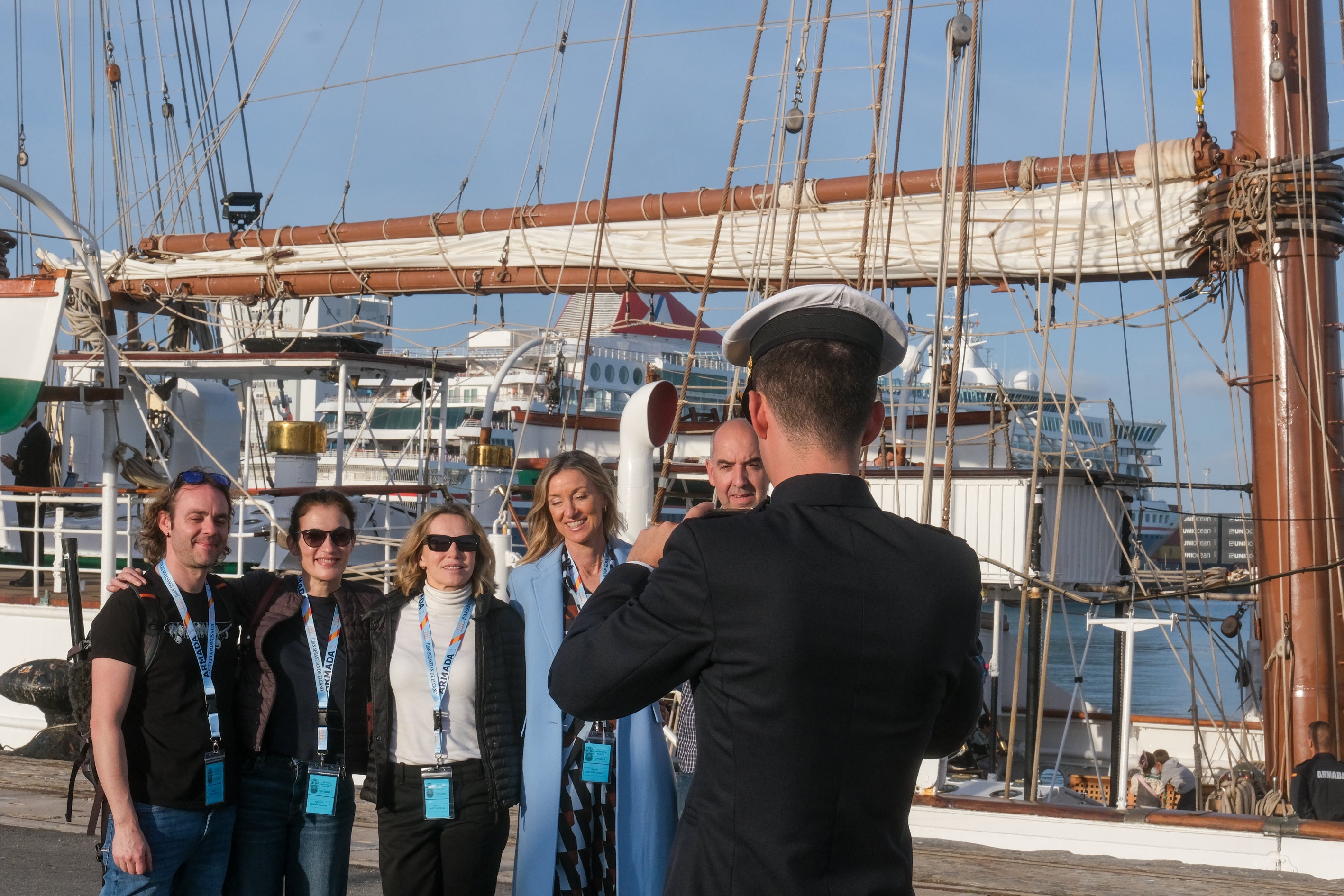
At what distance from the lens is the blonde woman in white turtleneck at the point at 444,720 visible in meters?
3.36

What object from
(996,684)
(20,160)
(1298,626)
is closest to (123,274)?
(20,160)

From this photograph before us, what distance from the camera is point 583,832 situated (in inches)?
131

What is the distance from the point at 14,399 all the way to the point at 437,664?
15.7ft

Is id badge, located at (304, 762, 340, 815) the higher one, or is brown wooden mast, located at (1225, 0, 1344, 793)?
brown wooden mast, located at (1225, 0, 1344, 793)

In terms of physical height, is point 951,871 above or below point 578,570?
below

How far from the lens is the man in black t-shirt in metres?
3.04

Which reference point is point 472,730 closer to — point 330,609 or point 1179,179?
point 330,609

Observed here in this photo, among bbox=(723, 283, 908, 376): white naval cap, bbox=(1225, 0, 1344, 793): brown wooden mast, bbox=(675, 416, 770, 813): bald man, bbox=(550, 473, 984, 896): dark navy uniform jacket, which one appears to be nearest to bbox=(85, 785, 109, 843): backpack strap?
bbox=(675, 416, 770, 813): bald man

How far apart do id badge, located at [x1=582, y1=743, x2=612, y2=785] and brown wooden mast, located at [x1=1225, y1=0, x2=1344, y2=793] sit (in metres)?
5.58

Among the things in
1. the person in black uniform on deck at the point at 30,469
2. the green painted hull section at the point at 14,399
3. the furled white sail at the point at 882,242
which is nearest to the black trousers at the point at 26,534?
the person in black uniform on deck at the point at 30,469

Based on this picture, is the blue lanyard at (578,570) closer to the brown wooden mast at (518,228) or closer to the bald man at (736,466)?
the bald man at (736,466)

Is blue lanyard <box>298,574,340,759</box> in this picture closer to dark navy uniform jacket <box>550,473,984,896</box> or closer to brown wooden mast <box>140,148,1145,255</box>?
dark navy uniform jacket <box>550,473,984,896</box>

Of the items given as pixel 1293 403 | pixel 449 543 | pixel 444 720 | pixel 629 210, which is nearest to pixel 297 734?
pixel 444 720

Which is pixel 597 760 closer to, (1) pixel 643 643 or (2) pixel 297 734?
(2) pixel 297 734
